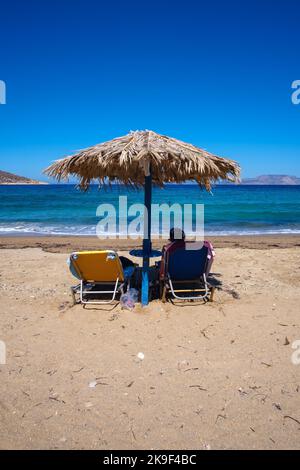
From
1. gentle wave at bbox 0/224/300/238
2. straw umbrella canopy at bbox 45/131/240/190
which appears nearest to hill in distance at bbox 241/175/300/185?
Answer: gentle wave at bbox 0/224/300/238

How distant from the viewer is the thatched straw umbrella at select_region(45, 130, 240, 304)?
3.99m

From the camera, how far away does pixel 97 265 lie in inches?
177

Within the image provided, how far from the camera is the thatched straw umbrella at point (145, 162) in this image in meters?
3.99

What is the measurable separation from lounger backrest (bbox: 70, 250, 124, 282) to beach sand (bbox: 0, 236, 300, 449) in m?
0.42

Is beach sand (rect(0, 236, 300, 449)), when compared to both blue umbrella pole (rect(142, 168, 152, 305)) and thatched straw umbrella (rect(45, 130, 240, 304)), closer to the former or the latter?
blue umbrella pole (rect(142, 168, 152, 305))

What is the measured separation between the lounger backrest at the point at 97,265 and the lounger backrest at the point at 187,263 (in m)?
0.73

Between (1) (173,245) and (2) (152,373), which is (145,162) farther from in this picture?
(2) (152,373)

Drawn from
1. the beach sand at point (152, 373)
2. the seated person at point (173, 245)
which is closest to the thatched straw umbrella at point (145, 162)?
the seated person at point (173, 245)

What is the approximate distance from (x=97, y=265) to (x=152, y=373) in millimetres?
1849

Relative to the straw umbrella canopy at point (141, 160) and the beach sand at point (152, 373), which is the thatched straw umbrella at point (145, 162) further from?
the beach sand at point (152, 373)

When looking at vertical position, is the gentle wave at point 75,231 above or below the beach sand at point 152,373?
above

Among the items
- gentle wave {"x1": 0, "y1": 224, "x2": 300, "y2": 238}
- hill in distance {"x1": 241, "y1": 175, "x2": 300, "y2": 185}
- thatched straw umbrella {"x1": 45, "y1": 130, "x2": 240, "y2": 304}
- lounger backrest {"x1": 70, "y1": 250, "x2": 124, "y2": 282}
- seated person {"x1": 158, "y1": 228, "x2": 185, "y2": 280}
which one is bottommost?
gentle wave {"x1": 0, "y1": 224, "x2": 300, "y2": 238}

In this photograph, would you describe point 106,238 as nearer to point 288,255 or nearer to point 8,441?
point 288,255
